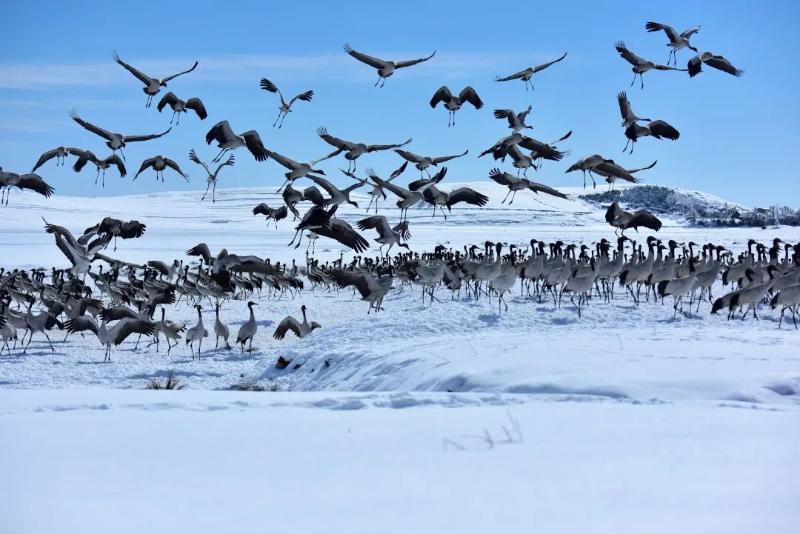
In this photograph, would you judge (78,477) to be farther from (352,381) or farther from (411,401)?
(352,381)

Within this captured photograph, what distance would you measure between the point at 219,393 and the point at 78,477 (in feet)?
9.55

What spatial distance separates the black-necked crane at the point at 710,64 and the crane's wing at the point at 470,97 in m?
4.69

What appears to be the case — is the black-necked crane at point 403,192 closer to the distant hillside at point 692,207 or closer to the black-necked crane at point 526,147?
the black-necked crane at point 526,147

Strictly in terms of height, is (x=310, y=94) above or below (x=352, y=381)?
above

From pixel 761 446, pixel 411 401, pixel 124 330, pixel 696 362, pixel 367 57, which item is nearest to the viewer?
pixel 761 446

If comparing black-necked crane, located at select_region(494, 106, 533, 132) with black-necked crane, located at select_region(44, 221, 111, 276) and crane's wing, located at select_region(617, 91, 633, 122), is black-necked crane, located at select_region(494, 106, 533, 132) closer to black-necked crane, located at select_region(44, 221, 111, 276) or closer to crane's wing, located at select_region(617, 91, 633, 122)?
crane's wing, located at select_region(617, 91, 633, 122)

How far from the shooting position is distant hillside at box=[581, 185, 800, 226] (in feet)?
249

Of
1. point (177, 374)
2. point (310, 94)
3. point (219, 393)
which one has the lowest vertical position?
point (177, 374)

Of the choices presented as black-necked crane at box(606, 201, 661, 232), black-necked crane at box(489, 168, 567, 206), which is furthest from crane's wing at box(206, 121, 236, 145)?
black-necked crane at box(606, 201, 661, 232)

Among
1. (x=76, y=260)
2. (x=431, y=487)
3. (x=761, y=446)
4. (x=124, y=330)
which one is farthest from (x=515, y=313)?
(x=431, y=487)

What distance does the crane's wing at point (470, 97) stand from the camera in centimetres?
1883

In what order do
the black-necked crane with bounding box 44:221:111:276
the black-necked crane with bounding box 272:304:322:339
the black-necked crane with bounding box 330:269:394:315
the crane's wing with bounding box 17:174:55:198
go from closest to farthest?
the black-necked crane with bounding box 44:221:111:276 < the black-necked crane with bounding box 330:269:394:315 < the black-necked crane with bounding box 272:304:322:339 < the crane's wing with bounding box 17:174:55:198

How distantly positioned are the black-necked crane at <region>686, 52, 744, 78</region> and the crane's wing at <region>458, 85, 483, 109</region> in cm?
469

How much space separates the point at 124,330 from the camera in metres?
14.7
